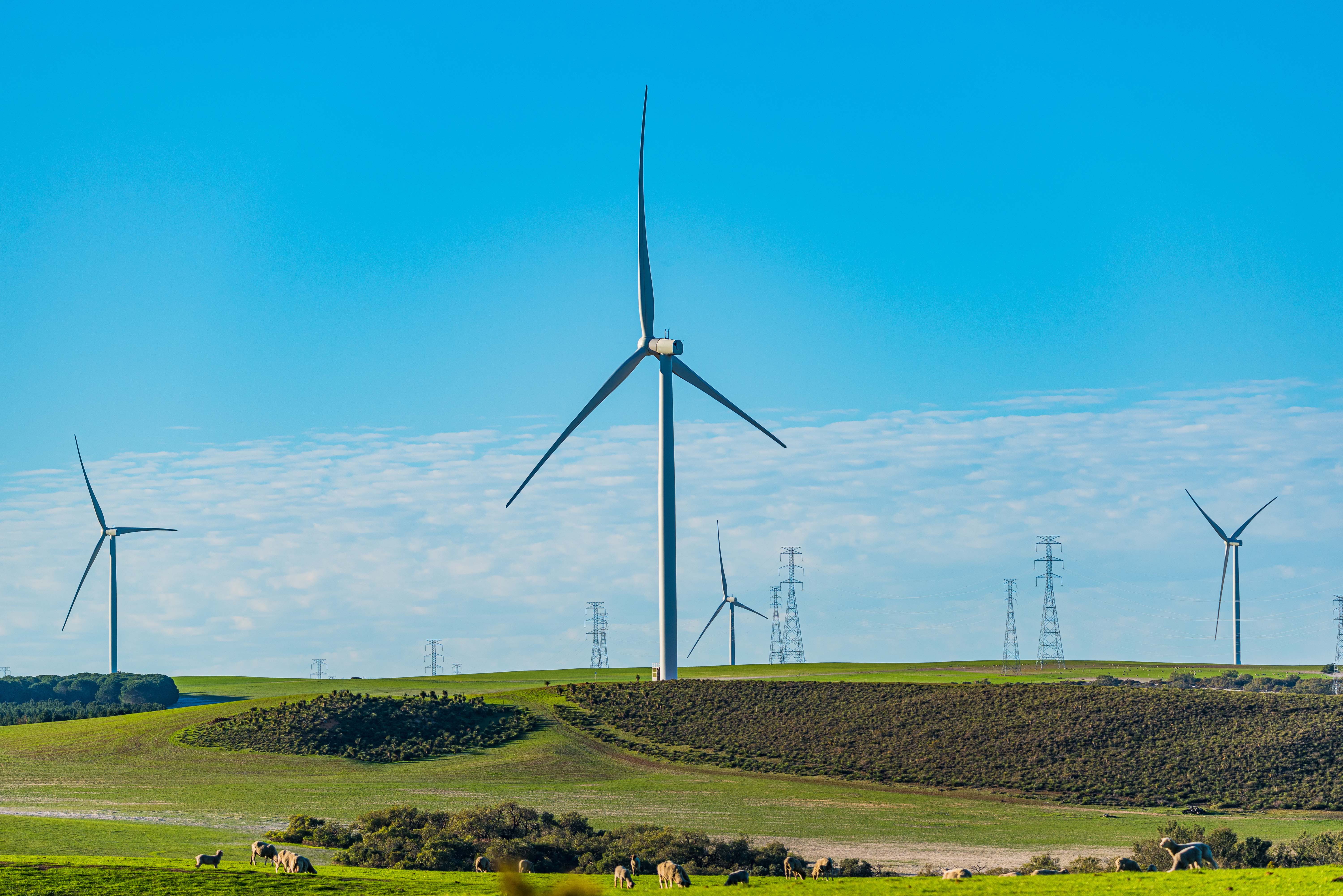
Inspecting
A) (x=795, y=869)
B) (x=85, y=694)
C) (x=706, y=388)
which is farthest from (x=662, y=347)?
(x=85, y=694)

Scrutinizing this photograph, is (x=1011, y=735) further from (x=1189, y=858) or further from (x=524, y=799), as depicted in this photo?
(x=1189, y=858)

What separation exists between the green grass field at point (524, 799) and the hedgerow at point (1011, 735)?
2503mm

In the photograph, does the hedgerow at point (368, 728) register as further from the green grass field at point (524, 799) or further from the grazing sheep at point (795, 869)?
the grazing sheep at point (795, 869)

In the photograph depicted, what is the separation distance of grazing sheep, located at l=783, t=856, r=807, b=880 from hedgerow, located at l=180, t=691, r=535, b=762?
40.1m

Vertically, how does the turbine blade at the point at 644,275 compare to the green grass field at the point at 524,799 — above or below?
above

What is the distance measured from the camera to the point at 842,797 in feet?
197

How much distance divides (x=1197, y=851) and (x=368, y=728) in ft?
176

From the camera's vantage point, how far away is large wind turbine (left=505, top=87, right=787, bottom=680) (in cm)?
8200

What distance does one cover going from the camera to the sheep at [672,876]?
96.8ft

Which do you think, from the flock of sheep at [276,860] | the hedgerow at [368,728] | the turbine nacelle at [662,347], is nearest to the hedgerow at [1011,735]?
the hedgerow at [368,728]

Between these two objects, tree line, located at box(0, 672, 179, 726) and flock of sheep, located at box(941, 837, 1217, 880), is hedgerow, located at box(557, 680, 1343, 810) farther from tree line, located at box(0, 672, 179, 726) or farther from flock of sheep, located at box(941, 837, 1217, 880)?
tree line, located at box(0, 672, 179, 726)

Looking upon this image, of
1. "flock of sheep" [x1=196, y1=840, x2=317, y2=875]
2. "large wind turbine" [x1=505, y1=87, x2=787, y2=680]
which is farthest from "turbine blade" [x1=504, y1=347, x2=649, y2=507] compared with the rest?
"flock of sheep" [x1=196, y1=840, x2=317, y2=875]

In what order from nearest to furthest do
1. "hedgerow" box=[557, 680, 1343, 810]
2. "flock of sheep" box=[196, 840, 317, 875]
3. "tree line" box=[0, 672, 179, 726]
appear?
"flock of sheep" box=[196, 840, 317, 875]
"hedgerow" box=[557, 680, 1343, 810]
"tree line" box=[0, 672, 179, 726]

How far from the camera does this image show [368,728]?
74000 mm
